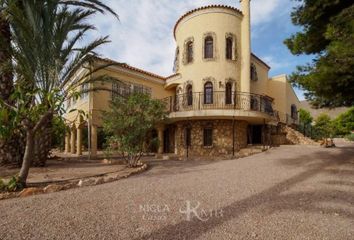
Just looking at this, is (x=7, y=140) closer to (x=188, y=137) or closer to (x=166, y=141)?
(x=188, y=137)

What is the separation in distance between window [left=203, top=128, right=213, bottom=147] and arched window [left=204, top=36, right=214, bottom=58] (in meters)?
5.22

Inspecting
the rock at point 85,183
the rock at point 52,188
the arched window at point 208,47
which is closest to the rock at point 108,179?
the rock at point 85,183

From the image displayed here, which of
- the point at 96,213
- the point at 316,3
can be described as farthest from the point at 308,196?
the point at 316,3

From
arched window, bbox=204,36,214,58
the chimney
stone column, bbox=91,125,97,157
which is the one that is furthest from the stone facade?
stone column, bbox=91,125,97,157

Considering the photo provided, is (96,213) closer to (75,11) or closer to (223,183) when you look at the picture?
(223,183)

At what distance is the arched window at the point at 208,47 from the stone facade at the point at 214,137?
15.4ft

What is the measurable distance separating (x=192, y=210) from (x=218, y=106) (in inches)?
509

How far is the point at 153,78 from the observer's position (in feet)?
67.5

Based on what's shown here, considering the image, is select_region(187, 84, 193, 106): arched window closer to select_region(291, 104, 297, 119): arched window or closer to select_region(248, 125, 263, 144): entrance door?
select_region(248, 125, 263, 144): entrance door

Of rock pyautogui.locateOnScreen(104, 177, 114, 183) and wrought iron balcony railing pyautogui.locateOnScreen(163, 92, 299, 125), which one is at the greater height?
wrought iron balcony railing pyautogui.locateOnScreen(163, 92, 299, 125)

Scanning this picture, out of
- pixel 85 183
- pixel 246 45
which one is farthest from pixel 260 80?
pixel 85 183

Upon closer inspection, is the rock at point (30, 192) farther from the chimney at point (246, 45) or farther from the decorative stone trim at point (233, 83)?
the chimney at point (246, 45)

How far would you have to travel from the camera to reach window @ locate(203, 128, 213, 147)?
707 inches

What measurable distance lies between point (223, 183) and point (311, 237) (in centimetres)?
382
